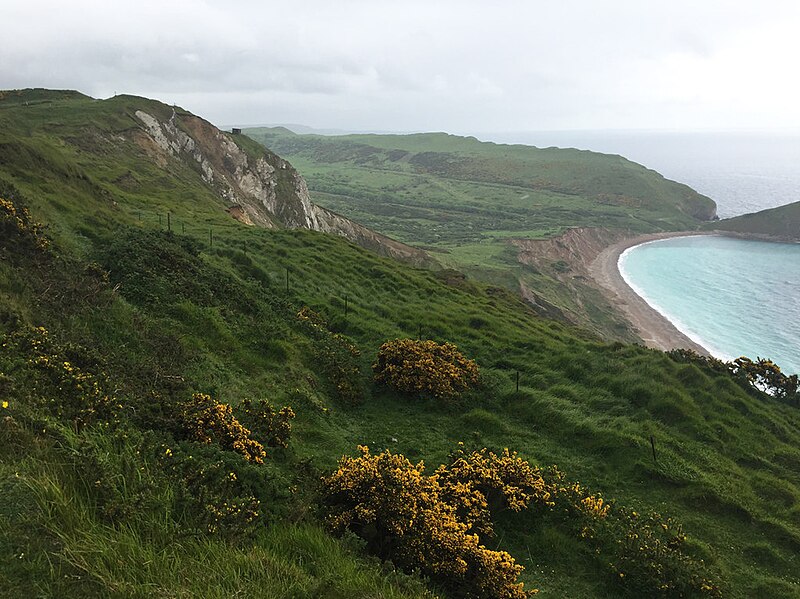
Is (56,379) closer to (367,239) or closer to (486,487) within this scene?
(486,487)

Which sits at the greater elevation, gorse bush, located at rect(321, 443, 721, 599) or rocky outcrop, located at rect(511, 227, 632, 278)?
rocky outcrop, located at rect(511, 227, 632, 278)

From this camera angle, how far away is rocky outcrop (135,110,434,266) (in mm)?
55406

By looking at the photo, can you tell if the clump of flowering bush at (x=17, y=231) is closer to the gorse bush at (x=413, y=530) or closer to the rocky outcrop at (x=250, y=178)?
the gorse bush at (x=413, y=530)

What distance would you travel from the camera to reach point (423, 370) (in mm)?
17766

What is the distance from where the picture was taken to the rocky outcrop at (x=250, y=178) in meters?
55.4

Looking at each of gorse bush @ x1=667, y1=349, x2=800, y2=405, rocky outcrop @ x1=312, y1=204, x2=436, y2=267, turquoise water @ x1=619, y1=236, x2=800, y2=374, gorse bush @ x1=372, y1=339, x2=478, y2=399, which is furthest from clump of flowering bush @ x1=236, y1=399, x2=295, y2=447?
turquoise water @ x1=619, y1=236, x2=800, y2=374

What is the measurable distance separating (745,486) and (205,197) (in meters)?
44.3

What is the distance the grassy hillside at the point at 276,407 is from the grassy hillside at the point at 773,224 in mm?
143950

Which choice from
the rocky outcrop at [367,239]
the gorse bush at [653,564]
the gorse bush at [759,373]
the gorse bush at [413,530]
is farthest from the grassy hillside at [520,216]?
the gorse bush at [413,530]

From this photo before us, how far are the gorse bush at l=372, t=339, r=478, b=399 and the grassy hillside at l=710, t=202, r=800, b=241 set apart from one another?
154104 millimetres

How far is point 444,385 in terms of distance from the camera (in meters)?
17.5

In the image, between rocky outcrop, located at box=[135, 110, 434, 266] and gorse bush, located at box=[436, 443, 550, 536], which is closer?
gorse bush, located at box=[436, 443, 550, 536]

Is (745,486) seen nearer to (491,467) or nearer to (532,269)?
(491,467)

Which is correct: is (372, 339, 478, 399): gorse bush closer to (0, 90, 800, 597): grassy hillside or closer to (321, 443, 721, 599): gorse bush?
(0, 90, 800, 597): grassy hillside
